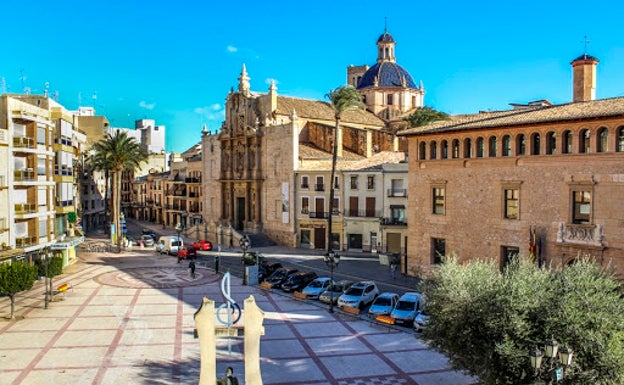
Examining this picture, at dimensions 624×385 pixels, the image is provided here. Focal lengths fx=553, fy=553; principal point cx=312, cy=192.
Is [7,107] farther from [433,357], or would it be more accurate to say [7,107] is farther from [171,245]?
[433,357]

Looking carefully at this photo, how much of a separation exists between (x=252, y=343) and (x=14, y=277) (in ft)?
56.4

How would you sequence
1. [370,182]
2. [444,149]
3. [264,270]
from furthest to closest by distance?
[370,182], [264,270], [444,149]

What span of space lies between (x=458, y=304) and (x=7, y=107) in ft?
99.7

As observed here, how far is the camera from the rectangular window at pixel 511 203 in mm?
30578

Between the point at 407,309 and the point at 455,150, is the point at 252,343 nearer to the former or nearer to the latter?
the point at 407,309

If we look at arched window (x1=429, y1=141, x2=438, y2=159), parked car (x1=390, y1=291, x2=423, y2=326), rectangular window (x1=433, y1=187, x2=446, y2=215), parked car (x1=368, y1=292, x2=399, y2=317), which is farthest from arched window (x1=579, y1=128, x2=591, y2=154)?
parked car (x1=368, y1=292, x2=399, y2=317)

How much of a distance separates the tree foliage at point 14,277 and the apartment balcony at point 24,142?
34.1 feet

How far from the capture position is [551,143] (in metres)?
28.8

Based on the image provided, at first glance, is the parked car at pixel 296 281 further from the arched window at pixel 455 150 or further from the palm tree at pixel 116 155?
the palm tree at pixel 116 155

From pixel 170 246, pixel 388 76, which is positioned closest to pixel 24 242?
pixel 170 246

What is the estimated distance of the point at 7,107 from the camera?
33.9m

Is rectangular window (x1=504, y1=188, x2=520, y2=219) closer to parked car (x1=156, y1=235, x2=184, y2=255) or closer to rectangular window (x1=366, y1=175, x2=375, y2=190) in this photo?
rectangular window (x1=366, y1=175, x2=375, y2=190)

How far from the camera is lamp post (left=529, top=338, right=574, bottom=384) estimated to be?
12.4 m

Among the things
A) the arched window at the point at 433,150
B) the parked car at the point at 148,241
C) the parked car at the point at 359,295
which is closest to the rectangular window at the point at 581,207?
the arched window at the point at 433,150
